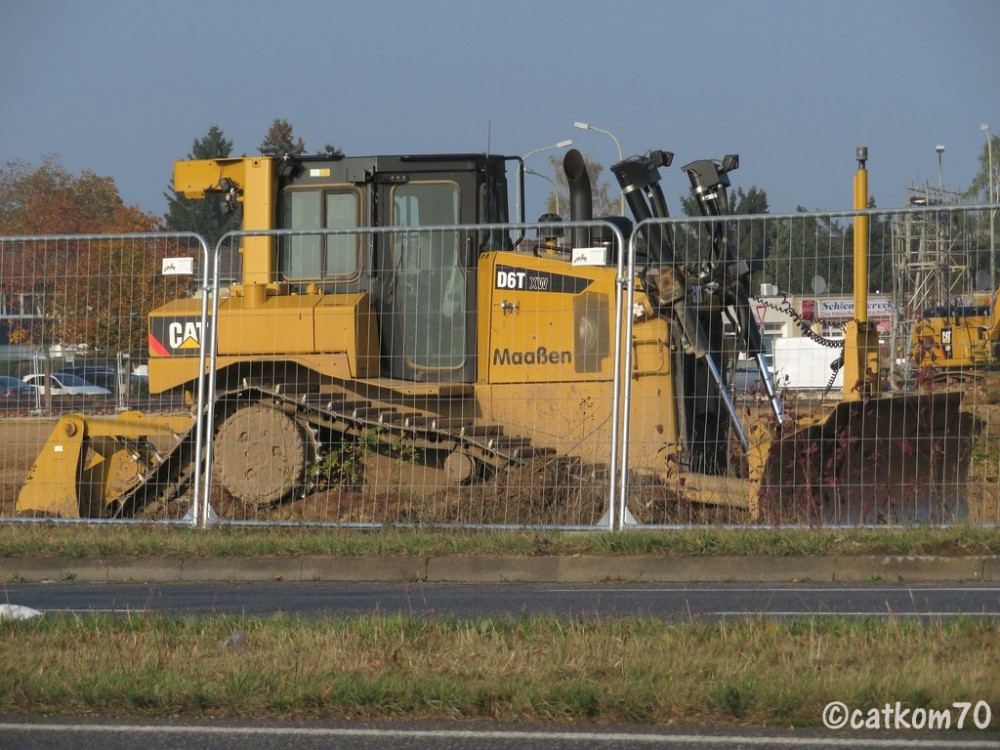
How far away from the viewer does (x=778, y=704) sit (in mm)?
5738

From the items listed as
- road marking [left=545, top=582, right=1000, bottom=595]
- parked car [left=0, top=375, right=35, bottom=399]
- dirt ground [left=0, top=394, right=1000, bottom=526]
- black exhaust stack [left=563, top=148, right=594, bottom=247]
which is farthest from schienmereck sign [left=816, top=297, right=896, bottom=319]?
parked car [left=0, top=375, right=35, bottom=399]

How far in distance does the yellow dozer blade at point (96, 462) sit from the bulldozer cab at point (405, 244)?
190cm

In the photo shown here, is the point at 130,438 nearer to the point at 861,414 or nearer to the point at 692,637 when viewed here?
the point at 861,414

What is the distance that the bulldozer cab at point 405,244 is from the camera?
12.9 meters

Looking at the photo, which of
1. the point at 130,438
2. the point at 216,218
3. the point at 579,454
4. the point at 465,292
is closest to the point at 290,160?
the point at 465,292

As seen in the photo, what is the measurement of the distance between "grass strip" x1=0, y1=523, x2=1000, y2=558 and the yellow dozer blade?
0.75m

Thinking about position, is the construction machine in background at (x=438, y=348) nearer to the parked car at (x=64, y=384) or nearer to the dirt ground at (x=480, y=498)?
the dirt ground at (x=480, y=498)

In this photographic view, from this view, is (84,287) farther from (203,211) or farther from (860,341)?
(203,211)

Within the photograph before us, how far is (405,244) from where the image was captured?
510 inches

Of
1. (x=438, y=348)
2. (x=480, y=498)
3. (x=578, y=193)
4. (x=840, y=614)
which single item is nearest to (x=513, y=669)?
(x=840, y=614)

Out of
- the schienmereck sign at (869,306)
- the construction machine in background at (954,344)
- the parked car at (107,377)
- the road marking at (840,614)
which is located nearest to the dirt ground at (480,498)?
the construction machine in background at (954,344)

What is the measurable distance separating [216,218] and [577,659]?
83584mm

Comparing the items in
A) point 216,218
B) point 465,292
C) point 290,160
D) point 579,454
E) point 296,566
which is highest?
point 216,218

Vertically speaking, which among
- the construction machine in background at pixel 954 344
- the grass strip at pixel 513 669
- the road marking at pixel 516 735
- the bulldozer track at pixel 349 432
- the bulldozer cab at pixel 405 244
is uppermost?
the bulldozer cab at pixel 405 244
